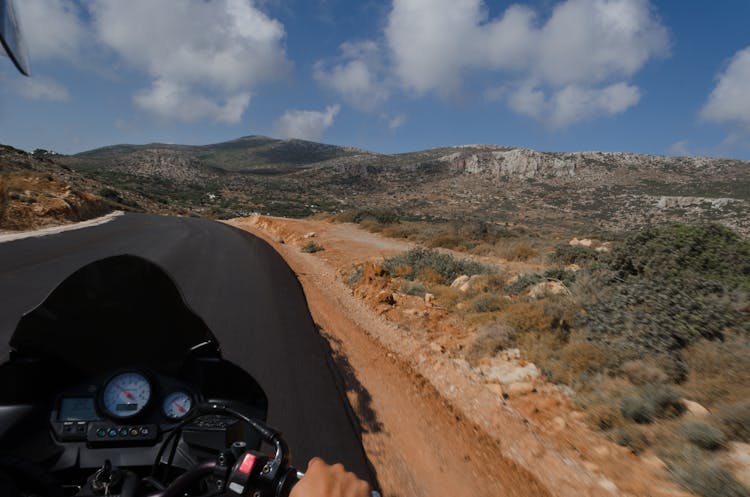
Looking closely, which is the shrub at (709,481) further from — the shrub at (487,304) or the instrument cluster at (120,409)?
the shrub at (487,304)

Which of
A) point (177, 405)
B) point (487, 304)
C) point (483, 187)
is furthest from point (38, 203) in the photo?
point (483, 187)

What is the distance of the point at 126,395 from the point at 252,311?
520 centimetres

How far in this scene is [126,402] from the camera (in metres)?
2.37

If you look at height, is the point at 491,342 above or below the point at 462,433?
above

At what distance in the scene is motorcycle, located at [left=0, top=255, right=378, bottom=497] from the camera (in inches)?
70.7

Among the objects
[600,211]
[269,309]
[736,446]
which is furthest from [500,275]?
[600,211]

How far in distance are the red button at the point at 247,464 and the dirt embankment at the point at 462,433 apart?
2261 mm

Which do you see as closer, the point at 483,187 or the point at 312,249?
the point at 312,249

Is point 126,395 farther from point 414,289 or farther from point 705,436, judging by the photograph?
point 414,289

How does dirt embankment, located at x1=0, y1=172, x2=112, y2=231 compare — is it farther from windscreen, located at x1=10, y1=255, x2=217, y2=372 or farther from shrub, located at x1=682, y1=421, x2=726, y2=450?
shrub, located at x1=682, y1=421, x2=726, y2=450

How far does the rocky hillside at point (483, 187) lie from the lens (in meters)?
55.6

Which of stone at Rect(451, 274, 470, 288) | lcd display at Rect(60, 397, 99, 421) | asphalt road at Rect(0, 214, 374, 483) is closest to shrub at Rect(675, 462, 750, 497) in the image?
asphalt road at Rect(0, 214, 374, 483)

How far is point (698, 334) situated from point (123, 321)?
22.3 ft

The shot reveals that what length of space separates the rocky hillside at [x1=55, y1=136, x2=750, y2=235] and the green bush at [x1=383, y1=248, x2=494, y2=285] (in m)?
35.0
